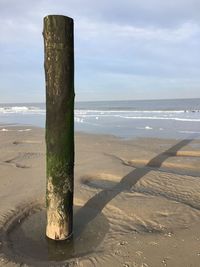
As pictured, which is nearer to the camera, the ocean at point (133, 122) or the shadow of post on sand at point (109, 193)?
the shadow of post on sand at point (109, 193)

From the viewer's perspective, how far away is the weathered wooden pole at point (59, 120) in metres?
4.93

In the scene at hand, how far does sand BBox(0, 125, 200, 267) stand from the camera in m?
4.97

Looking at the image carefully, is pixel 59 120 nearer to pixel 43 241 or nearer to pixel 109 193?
pixel 43 241

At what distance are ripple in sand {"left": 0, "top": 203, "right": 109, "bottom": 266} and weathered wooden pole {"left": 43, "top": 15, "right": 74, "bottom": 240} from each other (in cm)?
21

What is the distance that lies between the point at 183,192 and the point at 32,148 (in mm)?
8334

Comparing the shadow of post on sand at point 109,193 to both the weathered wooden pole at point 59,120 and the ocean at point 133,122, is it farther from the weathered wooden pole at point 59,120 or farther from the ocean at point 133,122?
the ocean at point 133,122

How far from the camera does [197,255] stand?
4.89 metres

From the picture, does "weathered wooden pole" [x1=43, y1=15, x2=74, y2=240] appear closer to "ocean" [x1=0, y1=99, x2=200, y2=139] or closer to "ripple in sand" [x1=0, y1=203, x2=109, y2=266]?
"ripple in sand" [x1=0, y1=203, x2=109, y2=266]

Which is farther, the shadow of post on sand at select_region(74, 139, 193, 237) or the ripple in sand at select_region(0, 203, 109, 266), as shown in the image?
the shadow of post on sand at select_region(74, 139, 193, 237)

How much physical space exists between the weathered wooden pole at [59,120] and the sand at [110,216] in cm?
50

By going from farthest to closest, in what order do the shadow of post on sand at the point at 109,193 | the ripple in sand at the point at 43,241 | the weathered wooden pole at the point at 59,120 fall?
the shadow of post on sand at the point at 109,193 → the ripple in sand at the point at 43,241 → the weathered wooden pole at the point at 59,120

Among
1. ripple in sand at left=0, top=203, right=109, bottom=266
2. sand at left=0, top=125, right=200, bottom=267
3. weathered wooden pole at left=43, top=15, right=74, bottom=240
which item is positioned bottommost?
ripple in sand at left=0, top=203, right=109, bottom=266

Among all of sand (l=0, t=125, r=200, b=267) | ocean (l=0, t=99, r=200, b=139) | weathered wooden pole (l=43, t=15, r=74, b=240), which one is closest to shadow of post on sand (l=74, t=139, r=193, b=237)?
sand (l=0, t=125, r=200, b=267)

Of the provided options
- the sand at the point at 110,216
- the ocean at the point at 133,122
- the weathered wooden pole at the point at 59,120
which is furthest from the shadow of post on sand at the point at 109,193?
the ocean at the point at 133,122
